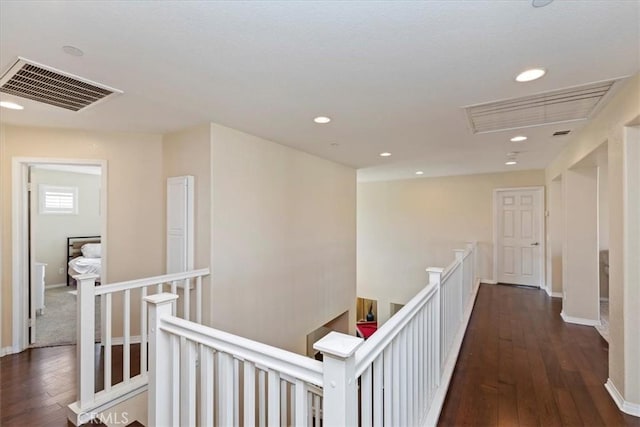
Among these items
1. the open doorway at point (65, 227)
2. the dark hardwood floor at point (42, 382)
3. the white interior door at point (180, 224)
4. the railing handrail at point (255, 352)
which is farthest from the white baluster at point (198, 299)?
the open doorway at point (65, 227)

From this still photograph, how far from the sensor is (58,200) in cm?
632

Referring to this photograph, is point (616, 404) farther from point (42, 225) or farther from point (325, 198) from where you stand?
point (42, 225)

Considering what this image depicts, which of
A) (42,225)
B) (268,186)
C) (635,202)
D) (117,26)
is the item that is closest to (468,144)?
(635,202)

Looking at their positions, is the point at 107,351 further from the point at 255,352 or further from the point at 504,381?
the point at 504,381

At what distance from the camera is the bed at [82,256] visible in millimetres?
5617

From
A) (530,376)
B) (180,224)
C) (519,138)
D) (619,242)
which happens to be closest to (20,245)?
(180,224)

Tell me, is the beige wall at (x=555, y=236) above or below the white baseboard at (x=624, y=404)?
above

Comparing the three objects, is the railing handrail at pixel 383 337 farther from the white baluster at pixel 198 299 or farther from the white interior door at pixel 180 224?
the white interior door at pixel 180 224

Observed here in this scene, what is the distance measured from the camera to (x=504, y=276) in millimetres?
6199

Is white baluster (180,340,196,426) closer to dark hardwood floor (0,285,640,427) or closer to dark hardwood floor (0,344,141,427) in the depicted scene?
dark hardwood floor (0,344,141,427)

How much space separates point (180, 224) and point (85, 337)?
1.27 metres

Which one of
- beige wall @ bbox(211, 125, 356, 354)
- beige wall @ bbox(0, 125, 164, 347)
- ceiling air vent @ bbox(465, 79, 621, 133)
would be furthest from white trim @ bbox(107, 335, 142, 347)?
ceiling air vent @ bbox(465, 79, 621, 133)

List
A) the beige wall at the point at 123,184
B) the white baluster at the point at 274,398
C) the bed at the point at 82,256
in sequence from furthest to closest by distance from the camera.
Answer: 1. the bed at the point at 82,256
2. the beige wall at the point at 123,184
3. the white baluster at the point at 274,398

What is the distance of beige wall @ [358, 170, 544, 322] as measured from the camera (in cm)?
636
